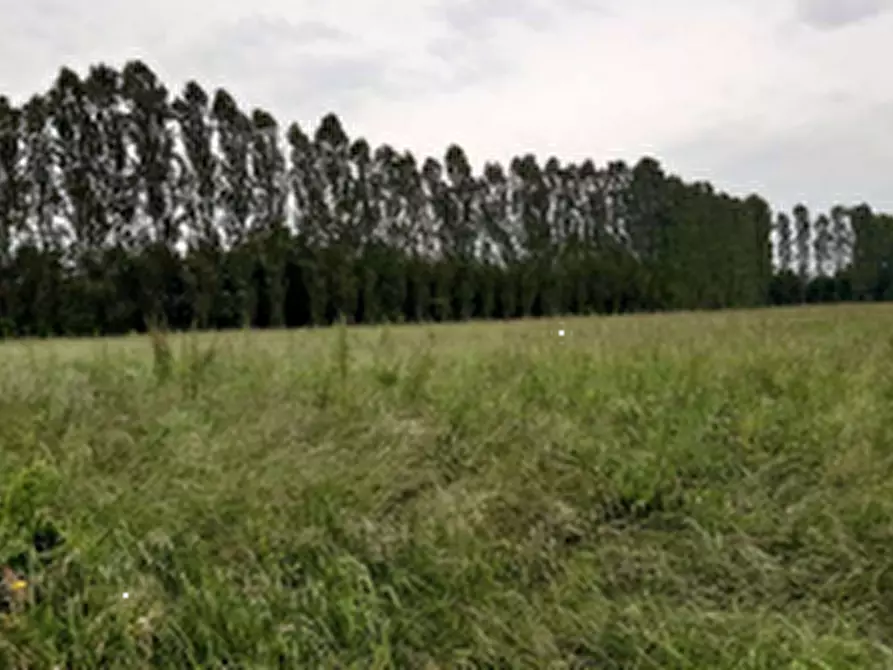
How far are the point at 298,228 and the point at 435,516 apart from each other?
3349 cm

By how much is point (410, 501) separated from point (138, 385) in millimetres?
2394

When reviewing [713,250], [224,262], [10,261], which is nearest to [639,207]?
[713,250]

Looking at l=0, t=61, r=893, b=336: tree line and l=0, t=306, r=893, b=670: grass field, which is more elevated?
l=0, t=61, r=893, b=336: tree line

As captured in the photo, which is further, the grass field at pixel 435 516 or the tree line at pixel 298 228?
the tree line at pixel 298 228

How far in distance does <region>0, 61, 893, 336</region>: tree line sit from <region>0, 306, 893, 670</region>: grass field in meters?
15.8

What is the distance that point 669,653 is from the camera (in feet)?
10.2

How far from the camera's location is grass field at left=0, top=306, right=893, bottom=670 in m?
3.10

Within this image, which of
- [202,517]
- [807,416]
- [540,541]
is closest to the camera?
[202,517]

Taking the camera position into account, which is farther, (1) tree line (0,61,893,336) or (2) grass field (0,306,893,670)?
(1) tree line (0,61,893,336)

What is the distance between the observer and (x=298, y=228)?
36156 millimetres

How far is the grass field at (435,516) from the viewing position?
3098 mm

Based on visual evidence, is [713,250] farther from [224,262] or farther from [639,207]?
[224,262]

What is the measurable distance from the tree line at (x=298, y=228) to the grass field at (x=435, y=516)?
15.8m

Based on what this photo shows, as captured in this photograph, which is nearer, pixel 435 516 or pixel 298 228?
pixel 435 516
